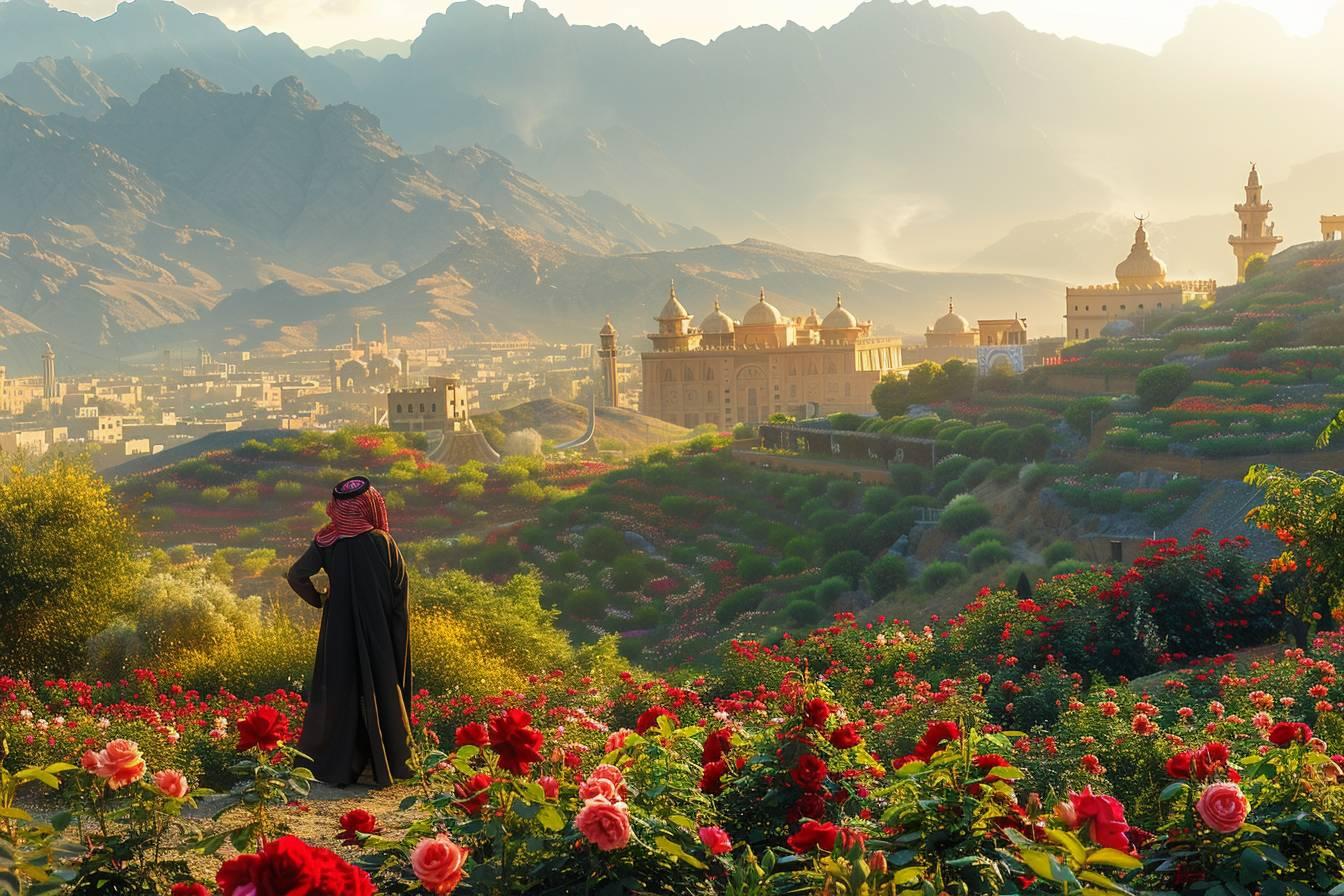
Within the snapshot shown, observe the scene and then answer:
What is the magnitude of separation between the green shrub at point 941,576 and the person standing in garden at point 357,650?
20229 mm

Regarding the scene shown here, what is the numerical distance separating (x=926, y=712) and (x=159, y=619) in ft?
28.1

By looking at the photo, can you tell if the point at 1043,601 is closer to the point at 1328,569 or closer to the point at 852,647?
the point at 852,647

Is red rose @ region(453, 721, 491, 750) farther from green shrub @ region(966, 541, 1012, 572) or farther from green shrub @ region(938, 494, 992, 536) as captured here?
Result: green shrub @ region(938, 494, 992, 536)

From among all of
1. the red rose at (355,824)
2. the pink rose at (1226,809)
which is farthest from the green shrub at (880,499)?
the pink rose at (1226,809)

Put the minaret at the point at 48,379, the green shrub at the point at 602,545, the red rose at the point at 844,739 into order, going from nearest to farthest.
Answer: the red rose at the point at 844,739
the green shrub at the point at 602,545
the minaret at the point at 48,379

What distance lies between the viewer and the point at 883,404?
161ft

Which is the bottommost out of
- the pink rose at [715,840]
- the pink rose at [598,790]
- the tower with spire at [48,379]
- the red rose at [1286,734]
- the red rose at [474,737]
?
the pink rose at [715,840]

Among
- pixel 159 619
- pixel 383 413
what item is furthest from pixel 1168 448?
pixel 383 413

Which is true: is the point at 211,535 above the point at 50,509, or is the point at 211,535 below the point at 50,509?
below

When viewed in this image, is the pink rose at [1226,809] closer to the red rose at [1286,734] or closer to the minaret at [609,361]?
the red rose at [1286,734]

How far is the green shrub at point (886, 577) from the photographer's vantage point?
3108 cm

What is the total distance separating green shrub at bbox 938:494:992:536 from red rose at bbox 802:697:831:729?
26371 mm

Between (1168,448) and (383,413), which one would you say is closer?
(1168,448)

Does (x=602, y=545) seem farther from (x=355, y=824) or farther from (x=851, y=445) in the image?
(x=355, y=824)
